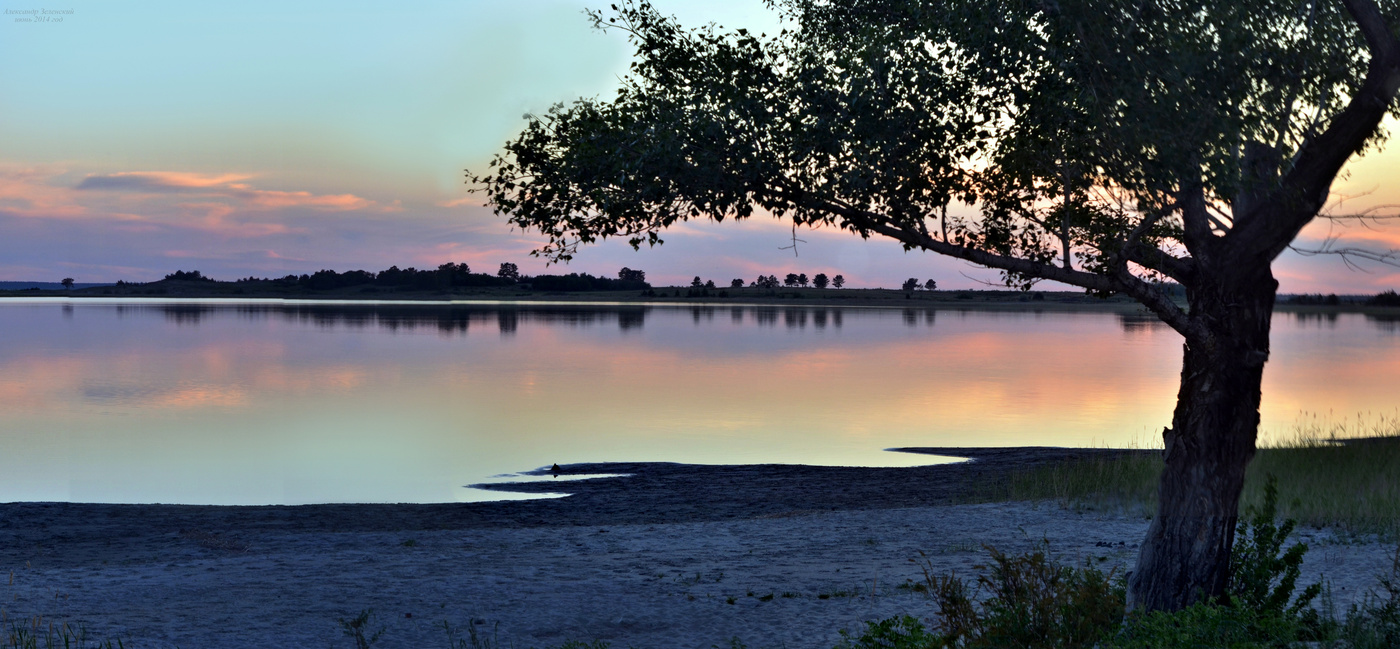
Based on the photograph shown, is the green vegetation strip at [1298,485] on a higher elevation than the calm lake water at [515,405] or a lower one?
higher

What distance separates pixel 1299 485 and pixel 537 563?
14.2m

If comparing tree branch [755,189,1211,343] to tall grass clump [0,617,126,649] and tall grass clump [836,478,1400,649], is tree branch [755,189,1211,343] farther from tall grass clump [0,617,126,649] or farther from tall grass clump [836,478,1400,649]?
tall grass clump [0,617,126,649]

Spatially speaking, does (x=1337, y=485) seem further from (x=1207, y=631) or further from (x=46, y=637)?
(x=46, y=637)

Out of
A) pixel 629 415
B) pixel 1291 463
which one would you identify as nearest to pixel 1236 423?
pixel 1291 463

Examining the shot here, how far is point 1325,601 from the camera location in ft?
37.8

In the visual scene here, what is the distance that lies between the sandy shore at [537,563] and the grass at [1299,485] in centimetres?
86

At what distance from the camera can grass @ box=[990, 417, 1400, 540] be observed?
1689 centimetres

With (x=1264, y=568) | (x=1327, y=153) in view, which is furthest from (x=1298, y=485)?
(x=1327, y=153)

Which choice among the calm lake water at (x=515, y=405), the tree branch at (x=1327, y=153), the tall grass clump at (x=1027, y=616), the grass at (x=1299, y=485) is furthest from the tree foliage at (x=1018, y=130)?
the calm lake water at (x=515, y=405)

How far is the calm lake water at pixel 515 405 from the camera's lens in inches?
1340

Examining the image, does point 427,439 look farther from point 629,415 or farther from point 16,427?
point 16,427

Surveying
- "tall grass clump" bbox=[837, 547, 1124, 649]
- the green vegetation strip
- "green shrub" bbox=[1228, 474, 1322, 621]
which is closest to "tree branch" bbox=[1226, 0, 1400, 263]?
→ "green shrub" bbox=[1228, 474, 1322, 621]

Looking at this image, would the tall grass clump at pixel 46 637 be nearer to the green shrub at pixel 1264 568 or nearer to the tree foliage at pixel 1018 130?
the tree foliage at pixel 1018 130

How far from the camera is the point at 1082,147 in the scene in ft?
33.5
